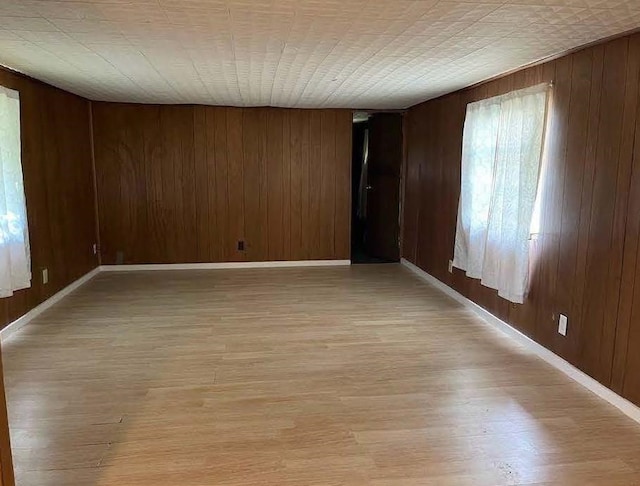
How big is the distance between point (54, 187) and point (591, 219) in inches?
183

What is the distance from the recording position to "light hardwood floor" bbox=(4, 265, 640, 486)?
7.02 feet

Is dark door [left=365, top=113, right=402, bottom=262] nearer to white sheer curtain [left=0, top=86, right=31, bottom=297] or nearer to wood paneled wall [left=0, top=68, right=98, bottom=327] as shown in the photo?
wood paneled wall [left=0, top=68, right=98, bottom=327]

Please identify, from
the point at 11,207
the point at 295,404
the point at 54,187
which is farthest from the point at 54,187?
the point at 295,404

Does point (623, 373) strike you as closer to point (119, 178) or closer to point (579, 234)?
point (579, 234)

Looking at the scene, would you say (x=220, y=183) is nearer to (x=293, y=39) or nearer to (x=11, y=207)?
(x=11, y=207)

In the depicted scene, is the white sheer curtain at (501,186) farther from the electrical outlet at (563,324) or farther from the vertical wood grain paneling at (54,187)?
the vertical wood grain paneling at (54,187)

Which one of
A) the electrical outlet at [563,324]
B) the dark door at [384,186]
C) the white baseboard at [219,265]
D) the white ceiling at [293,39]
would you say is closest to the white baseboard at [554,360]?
the electrical outlet at [563,324]

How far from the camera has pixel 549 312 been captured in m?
3.36

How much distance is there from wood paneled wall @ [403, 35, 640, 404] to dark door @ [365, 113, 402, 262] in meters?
2.63

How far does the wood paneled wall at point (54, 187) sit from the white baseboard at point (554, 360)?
3.96m

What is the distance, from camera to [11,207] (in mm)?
3602

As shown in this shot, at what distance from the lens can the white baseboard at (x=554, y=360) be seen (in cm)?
265

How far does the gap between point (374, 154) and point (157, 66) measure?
161 inches

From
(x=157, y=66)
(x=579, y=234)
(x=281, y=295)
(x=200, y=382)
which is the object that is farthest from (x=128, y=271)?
(x=579, y=234)
